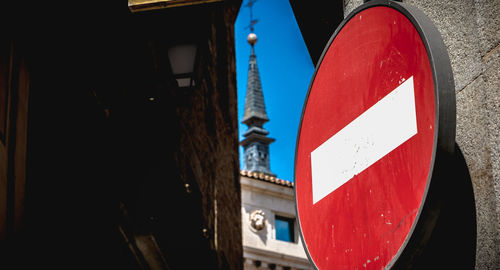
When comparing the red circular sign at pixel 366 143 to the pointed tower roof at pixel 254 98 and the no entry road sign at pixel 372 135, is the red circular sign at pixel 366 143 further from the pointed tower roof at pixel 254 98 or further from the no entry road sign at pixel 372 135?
the pointed tower roof at pixel 254 98

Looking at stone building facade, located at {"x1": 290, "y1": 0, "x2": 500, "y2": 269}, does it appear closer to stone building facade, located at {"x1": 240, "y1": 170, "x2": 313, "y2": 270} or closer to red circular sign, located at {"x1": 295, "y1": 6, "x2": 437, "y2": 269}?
red circular sign, located at {"x1": 295, "y1": 6, "x2": 437, "y2": 269}

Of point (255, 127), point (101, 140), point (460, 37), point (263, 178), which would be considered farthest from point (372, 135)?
point (255, 127)

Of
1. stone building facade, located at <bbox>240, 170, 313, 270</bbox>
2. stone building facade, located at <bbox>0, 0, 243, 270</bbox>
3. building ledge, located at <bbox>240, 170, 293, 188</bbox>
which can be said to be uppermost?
building ledge, located at <bbox>240, 170, 293, 188</bbox>

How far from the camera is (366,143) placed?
250 centimetres

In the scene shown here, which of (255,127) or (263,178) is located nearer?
(263,178)

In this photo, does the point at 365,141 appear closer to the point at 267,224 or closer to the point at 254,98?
the point at 267,224

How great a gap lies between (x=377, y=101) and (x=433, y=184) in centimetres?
52

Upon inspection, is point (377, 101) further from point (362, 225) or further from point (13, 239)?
point (13, 239)

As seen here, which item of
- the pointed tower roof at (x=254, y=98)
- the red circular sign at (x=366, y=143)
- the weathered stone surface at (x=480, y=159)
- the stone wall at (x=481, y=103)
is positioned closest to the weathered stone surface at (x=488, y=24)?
the stone wall at (x=481, y=103)

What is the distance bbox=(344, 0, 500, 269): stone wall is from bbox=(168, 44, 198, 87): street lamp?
174 inches

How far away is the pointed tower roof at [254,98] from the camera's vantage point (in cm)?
6106

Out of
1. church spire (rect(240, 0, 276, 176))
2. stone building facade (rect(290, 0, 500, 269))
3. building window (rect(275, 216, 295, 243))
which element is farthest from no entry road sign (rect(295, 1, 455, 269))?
church spire (rect(240, 0, 276, 176))

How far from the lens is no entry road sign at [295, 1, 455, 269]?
83.7 inches

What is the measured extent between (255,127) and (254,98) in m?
2.94
